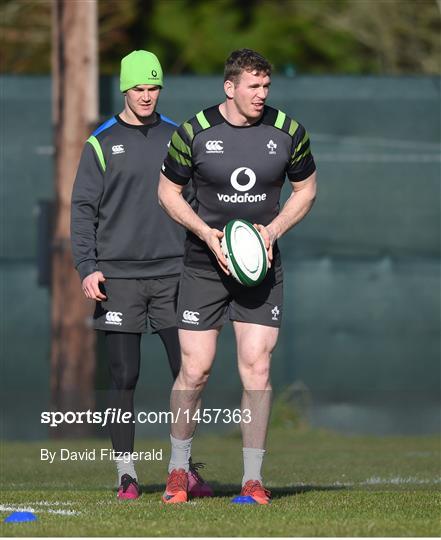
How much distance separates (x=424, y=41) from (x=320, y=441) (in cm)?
1317

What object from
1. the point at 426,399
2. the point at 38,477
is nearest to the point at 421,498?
the point at 38,477

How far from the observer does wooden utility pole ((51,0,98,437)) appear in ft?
46.6

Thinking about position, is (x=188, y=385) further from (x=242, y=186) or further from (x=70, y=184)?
(x=70, y=184)

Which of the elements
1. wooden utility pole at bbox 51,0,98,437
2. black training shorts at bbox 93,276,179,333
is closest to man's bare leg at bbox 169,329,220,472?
black training shorts at bbox 93,276,179,333

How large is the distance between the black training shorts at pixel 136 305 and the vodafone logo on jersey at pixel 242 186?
92 cm

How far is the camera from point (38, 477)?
9.95 metres

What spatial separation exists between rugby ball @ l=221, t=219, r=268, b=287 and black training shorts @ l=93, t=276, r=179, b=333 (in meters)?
1.05

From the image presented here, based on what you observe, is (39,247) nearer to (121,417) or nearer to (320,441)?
(320,441)

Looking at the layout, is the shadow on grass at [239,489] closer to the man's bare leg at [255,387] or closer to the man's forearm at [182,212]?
the man's bare leg at [255,387]

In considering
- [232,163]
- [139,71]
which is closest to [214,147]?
[232,163]

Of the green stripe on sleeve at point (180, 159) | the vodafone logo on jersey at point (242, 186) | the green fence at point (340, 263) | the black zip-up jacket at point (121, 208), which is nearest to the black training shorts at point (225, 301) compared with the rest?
the vodafone logo on jersey at point (242, 186)

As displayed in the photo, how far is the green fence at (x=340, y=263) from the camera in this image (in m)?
14.6

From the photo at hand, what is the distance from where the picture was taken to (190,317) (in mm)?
7809

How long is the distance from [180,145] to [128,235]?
0.90m
